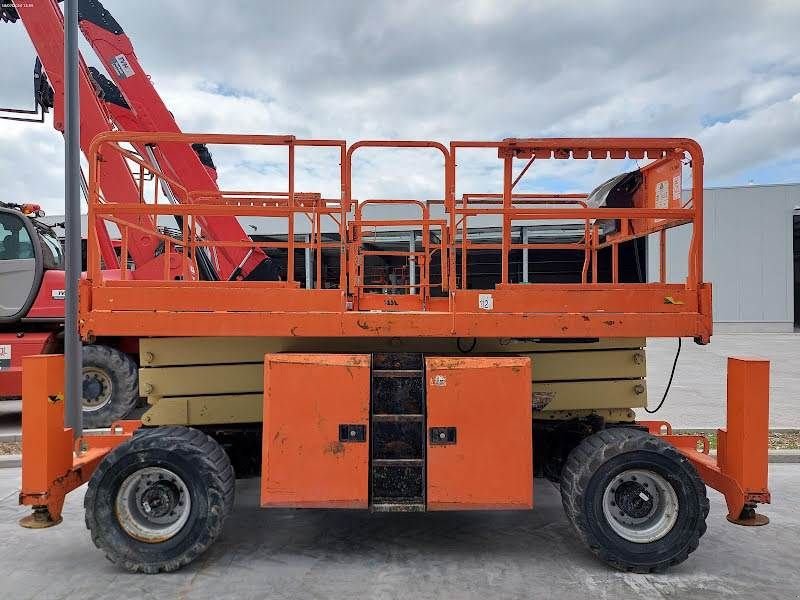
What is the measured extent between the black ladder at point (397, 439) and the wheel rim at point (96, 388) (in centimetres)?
556

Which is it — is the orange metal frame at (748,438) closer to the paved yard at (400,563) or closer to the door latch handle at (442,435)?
the paved yard at (400,563)

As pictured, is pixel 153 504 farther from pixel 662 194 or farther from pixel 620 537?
pixel 662 194

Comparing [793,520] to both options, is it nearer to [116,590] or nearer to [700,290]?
[700,290]

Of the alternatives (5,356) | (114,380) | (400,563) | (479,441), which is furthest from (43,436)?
(5,356)

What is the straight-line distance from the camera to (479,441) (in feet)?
11.6

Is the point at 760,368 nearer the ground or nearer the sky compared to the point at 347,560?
nearer the sky

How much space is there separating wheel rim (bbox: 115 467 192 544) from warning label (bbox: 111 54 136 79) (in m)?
7.47

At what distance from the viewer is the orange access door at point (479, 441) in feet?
11.6

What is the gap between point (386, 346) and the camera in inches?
160

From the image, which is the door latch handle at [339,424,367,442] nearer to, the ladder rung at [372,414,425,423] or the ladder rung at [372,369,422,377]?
the ladder rung at [372,414,425,423]

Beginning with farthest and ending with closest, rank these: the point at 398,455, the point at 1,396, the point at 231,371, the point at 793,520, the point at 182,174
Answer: the point at 182,174 < the point at 1,396 < the point at 793,520 < the point at 231,371 < the point at 398,455

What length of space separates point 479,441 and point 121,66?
28.2 feet

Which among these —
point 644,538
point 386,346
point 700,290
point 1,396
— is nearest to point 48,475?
point 386,346

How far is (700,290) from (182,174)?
748cm
